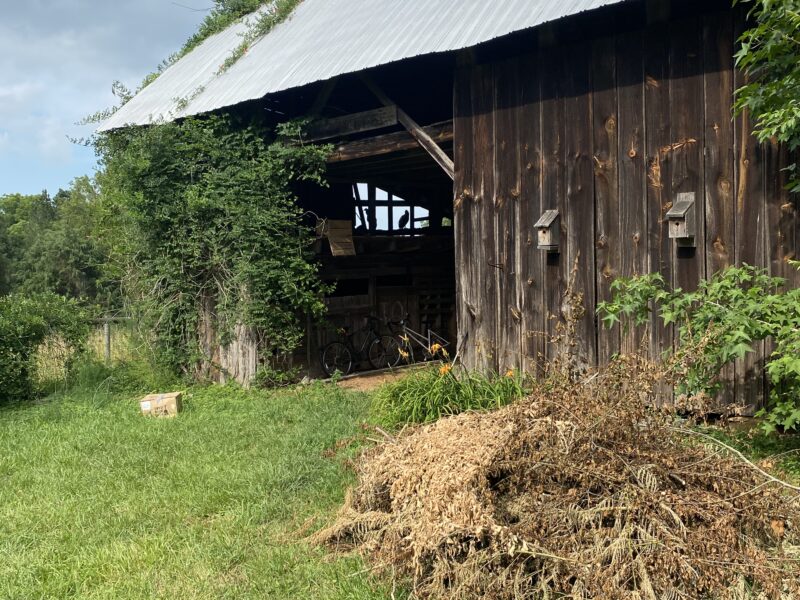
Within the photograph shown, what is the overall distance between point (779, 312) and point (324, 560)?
135 inches

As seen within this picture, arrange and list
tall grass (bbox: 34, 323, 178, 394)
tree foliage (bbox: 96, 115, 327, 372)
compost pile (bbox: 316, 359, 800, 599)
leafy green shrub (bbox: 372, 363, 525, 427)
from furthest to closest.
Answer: tall grass (bbox: 34, 323, 178, 394) < tree foliage (bbox: 96, 115, 327, 372) < leafy green shrub (bbox: 372, 363, 525, 427) < compost pile (bbox: 316, 359, 800, 599)

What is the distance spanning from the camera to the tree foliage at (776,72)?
4.54 m

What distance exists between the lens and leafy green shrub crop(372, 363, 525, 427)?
5605 millimetres

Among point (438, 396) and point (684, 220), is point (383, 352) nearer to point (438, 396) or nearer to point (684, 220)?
point (438, 396)

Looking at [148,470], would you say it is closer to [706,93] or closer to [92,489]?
[92,489]

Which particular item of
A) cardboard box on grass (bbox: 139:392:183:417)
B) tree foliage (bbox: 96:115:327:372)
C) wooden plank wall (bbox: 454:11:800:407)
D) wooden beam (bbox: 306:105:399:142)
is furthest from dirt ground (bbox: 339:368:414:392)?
wooden beam (bbox: 306:105:399:142)

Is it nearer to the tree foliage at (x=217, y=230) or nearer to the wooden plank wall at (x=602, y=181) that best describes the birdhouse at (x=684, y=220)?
the wooden plank wall at (x=602, y=181)

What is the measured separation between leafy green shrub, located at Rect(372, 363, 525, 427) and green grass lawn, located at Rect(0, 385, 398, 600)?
59cm

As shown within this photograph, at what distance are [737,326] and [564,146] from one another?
8.95 feet

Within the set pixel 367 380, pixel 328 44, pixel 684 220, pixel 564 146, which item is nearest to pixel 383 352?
pixel 367 380

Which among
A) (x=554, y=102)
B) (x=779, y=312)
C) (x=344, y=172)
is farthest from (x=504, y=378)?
(x=344, y=172)

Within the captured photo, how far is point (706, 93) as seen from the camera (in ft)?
18.5

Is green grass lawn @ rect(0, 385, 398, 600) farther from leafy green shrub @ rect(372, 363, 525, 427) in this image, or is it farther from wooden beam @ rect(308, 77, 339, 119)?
wooden beam @ rect(308, 77, 339, 119)

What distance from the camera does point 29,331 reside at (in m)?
9.25
